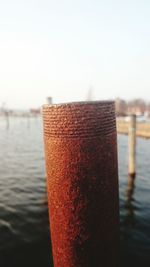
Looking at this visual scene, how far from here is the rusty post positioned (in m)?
1.82

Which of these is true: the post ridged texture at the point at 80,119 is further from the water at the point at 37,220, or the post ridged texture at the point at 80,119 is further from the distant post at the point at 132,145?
the distant post at the point at 132,145

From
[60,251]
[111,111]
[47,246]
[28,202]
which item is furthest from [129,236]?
[111,111]

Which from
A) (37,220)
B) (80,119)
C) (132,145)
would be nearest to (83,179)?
(80,119)

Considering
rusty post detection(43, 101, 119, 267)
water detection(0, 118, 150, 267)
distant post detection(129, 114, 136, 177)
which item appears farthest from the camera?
distant post detection(129, 114, 136, 177)

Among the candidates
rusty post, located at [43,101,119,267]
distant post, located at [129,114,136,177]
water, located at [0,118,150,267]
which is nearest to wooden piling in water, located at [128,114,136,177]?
distant post, located at [129,114,136,177]

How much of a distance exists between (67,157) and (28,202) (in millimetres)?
7185

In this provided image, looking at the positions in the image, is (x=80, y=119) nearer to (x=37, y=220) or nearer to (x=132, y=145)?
(x=37, y=220)

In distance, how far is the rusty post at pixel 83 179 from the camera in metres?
1.82

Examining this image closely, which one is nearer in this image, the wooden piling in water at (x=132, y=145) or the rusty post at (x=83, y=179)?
the rusty post at (x=83, y=179)

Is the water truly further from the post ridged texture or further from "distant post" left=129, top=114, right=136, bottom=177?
the post ridged texture

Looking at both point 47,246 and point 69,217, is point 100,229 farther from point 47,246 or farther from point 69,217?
point 47,246

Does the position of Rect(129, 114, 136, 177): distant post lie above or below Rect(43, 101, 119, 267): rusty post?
below

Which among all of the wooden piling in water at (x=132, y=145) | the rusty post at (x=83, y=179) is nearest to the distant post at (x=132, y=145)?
the wooden piling in water at (x=132, y=145)

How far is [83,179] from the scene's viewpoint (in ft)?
5.98
